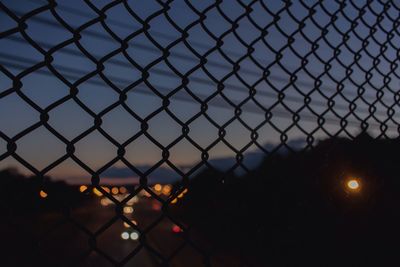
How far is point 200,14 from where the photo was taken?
187 cm

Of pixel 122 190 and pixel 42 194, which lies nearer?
pixel 42 194

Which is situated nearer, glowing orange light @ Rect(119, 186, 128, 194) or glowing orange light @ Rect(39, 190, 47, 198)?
glowing orange light @ Rect(39, 190, 47, 198)

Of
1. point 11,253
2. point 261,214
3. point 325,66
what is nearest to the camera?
point 325,66

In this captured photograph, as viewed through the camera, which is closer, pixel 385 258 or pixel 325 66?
pixel 325 66

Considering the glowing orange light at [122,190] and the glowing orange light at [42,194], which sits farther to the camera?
the glowing orange light at [122,190]

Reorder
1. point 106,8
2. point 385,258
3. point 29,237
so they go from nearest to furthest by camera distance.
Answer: point 29,237
point 106,8
point 385,258

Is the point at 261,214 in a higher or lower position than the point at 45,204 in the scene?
lower

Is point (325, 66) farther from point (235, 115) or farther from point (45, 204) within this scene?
point (45, 204)

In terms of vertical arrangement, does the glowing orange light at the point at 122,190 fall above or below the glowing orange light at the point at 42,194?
below

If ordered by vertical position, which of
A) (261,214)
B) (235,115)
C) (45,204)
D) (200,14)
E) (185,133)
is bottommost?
(261,214)

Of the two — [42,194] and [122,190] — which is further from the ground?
[42,194]

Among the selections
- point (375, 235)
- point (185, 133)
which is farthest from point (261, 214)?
point (185, 133)

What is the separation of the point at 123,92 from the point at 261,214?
77.4 ft

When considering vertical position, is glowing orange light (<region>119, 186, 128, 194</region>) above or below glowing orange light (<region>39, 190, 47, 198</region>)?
below
